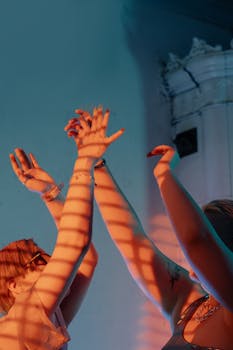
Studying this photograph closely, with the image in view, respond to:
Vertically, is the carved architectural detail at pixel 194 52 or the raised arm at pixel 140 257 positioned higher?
the carved architectural detail at pixel 194 52

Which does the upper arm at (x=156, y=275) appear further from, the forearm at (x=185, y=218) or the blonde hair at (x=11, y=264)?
the forearm at (x=185, y=218)

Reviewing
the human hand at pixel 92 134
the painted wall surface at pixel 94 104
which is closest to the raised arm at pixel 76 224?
the human hand at pixel 92 134

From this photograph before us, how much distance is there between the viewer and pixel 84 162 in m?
1.37

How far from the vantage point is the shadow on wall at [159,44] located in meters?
2.92

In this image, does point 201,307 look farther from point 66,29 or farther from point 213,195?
point 66,29

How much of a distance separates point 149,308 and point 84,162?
5.15ft

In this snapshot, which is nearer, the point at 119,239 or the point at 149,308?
the point at 119,239

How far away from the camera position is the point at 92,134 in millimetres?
1384

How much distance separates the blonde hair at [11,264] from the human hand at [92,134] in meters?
0.27

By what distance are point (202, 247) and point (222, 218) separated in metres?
0.14

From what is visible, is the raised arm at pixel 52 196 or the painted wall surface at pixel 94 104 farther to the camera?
the painted wall surface at pixel 94 104

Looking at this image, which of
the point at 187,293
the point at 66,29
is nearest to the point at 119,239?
the point at 187,293

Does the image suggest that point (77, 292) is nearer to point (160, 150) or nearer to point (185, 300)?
point (185, 300)

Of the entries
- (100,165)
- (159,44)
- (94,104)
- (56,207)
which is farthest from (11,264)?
(159,44)
